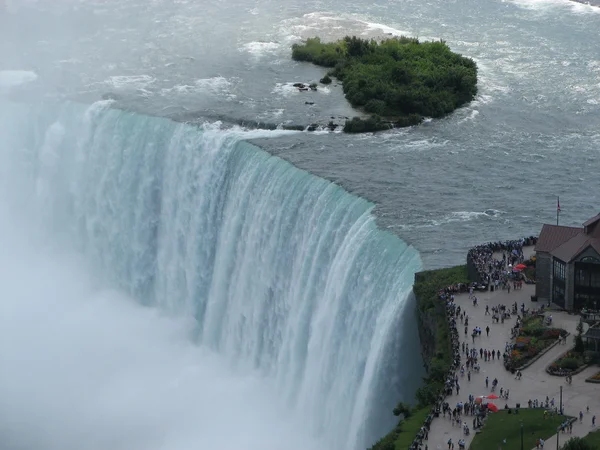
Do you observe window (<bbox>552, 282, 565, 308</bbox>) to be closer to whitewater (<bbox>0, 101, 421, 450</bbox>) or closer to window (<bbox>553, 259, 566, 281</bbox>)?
window (<bbox>553, 259, 566, 281</bbox>)

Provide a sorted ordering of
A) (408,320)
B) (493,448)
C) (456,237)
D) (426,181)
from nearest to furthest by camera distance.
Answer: (493,448) → (408,320) → (456,237) → (426,181)

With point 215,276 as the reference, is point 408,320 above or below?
above

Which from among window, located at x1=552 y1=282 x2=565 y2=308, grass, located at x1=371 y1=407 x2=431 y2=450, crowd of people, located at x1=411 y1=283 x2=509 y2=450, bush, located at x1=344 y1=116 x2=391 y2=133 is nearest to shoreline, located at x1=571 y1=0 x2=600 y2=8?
bush, located at x1=344 y1=116 x2=391 y2=133

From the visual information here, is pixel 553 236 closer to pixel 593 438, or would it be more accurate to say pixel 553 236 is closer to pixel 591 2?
pixel 593 438

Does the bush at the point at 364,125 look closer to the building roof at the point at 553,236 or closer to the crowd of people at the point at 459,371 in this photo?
the crowd of people at the point at 459,371

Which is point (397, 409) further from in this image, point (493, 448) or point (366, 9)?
point (366, 9)

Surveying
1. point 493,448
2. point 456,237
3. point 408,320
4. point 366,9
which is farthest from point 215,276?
point 366,9
